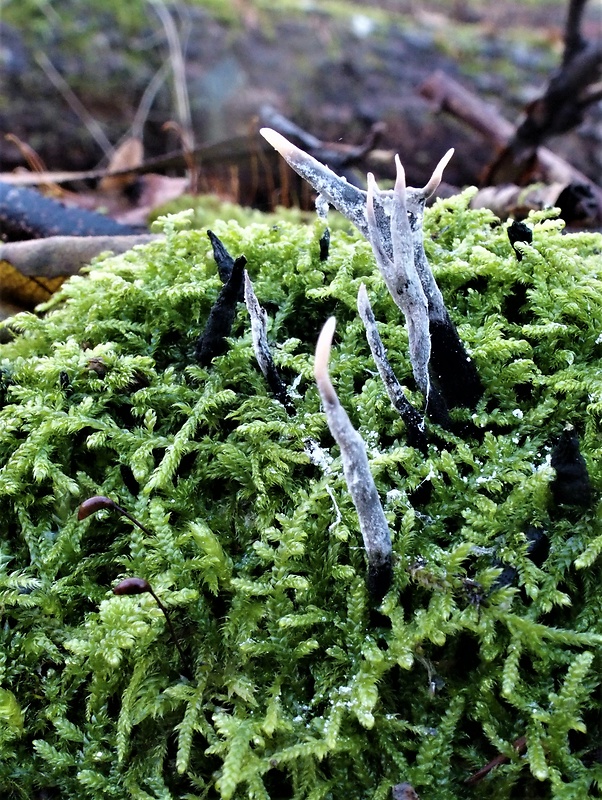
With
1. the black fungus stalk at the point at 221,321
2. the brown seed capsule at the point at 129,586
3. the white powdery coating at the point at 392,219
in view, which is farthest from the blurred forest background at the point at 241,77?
the brown seed capsule at the point at 129,586

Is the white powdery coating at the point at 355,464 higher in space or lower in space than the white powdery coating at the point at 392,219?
lower

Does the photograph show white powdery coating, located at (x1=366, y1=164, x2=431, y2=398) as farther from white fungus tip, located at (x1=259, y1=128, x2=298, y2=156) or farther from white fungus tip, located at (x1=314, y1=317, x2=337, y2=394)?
white fungus tip, located at (x1=314, y1=317, x2=337, y2=394)

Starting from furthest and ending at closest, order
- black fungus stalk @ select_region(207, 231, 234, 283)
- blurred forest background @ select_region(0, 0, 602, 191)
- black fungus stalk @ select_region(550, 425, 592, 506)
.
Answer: blurred forest background @ select_region(0, 0, 602, 191), black fungus stalk @ select_region(207, 231, 234, 283), black fungus stalk @ select_region(550, 425, 592, 506)

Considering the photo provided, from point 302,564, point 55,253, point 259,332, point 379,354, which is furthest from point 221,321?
point 55,253

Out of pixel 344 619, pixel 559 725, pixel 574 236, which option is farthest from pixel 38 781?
pixel 574 236

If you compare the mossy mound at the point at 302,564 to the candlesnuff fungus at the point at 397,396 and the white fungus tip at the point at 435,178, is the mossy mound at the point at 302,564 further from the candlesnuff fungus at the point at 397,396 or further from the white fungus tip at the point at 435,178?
the white fungus tip at the point at 435,178

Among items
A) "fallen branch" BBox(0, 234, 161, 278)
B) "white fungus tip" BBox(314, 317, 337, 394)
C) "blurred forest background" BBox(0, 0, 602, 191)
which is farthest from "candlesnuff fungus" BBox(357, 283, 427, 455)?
"blurred forest background" BBox(0, 0, 602, 191)
